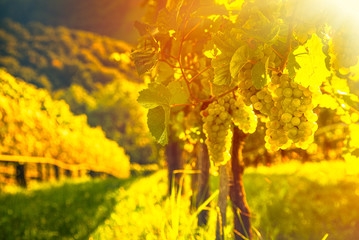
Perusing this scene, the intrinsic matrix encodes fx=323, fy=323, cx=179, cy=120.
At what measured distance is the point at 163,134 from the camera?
152cm

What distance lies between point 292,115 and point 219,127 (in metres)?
0.55

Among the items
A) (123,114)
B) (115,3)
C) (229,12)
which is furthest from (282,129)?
(115,3)

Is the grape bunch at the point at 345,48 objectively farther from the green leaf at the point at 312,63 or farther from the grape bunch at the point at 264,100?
the grape bunch at the point at 264,100

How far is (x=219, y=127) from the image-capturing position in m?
1.79

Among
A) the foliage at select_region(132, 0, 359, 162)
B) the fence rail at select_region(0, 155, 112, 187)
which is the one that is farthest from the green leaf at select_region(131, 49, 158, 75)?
the fence rail at select_region(0, 155, 112, 187)

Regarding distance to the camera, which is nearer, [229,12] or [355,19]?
[355,19]

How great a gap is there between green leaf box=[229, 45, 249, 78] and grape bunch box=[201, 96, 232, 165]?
446 mm

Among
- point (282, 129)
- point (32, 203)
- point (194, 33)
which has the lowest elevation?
point (32, 203)

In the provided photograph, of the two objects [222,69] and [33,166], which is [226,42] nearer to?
[222,69]

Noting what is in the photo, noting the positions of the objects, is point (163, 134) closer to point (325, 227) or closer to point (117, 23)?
point (325, 227)

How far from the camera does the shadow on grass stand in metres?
4.74

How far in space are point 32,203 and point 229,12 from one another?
5.02m

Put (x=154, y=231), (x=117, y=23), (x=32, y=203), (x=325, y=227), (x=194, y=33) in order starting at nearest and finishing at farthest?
1. (x=194, y=33)
2. (x=154, y=231)
3. (x=325, y=227)
4. (x=32, y=203)
5. (x=117, y=23)

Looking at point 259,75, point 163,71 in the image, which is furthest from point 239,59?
point 163,71
